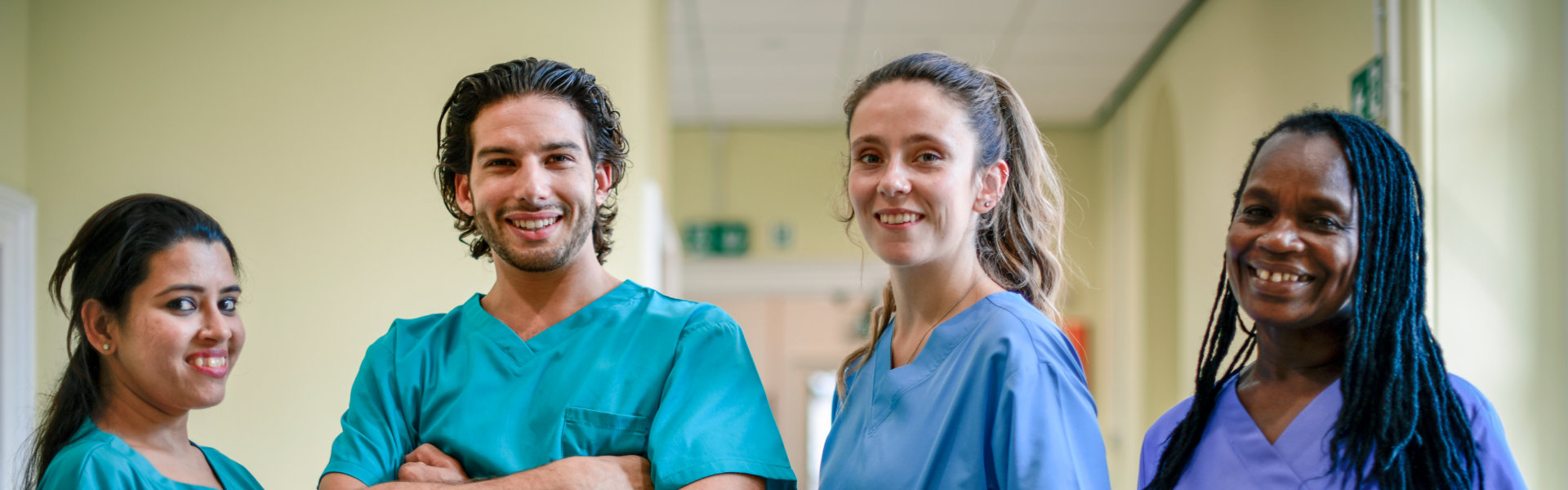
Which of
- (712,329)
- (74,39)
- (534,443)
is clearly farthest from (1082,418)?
(74,39)

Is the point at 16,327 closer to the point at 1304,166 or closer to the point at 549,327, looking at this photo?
the point at 549,327

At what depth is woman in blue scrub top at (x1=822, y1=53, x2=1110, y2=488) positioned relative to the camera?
120cm

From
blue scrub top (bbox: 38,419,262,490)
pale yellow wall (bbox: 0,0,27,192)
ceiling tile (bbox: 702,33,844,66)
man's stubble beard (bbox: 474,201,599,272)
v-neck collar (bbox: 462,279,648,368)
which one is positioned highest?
ceiling tile (bbox: 702,33,844,66)

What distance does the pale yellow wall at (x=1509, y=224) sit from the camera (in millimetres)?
2451

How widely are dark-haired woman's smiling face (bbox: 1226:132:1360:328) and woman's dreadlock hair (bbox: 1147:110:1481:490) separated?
2 centimetres

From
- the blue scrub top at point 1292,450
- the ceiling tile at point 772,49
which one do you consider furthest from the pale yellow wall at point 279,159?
the ceiling tile at point 772,49

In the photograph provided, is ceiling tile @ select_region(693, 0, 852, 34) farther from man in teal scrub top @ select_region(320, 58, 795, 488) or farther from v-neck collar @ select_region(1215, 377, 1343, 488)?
v-neck collar @ select_region(1215, 377, 1343, 488)

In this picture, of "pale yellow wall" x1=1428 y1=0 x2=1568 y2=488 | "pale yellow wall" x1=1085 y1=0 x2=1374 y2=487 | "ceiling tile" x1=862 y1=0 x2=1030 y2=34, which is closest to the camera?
"pale yellow wall" x1=1428 y1=0 x2=1568 y2=488

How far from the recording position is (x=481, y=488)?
1.29m

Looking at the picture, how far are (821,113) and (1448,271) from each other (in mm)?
4243

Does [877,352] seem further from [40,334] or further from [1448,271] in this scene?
[40,334]

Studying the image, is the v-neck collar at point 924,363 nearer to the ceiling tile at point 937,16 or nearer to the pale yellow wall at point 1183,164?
the pale yellow wall at point 1183,164

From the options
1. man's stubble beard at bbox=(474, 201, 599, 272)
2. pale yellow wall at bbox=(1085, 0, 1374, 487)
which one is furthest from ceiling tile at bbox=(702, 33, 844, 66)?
man's stubble beard at bbox=(474, 201, 599, 272)

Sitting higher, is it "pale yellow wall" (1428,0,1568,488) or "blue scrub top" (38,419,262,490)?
"pale yellow wall" (1428,0,1568,488)
